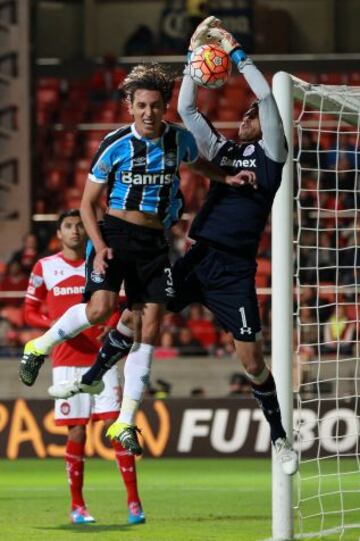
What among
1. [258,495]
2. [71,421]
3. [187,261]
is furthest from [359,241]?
[187,261]

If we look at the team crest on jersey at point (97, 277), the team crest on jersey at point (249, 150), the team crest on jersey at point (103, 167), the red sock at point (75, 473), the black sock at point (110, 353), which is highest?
the team crest on jersey at point (249, 150)

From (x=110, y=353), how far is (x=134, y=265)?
0.52 metres

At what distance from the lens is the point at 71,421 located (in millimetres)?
9789

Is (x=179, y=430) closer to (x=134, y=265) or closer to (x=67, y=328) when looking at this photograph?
Result: (x=67, y=328)

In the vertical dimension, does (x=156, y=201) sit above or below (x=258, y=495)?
above

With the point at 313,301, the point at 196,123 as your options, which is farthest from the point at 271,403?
the point at 313,301

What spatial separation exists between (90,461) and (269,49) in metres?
13.1

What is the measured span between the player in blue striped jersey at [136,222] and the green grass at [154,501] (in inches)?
45.8

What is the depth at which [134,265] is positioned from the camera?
26.1ft

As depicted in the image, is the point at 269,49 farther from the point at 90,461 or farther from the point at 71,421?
the point at 71,421

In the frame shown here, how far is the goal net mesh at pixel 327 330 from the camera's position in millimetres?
8984

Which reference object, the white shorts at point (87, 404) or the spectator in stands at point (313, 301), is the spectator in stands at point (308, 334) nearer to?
the spectator in stands at point (313, 301)

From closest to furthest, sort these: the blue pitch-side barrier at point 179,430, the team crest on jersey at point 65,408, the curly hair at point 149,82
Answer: the curly hair at point 149,82 → the team crest on jersey at point 65,408 → the blue pitch-side barrier at point 179,430

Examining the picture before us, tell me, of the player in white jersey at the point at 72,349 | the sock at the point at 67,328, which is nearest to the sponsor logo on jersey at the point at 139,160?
the sock at the point at 67,328
